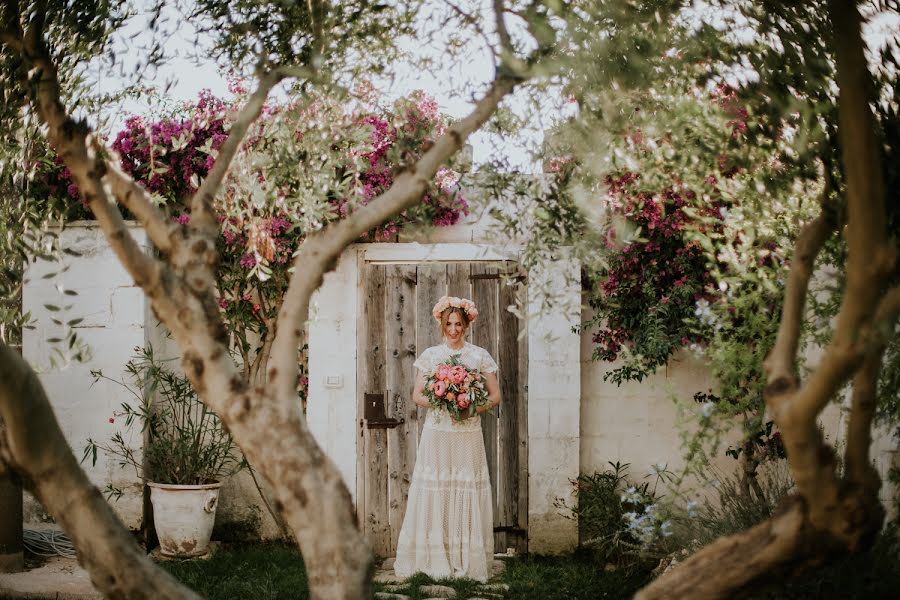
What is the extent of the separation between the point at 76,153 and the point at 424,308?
447cm

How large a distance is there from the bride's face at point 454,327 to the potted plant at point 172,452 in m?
1.94

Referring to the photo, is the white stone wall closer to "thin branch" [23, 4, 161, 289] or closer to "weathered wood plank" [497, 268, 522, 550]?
"weathered wood plank" [497, 268, 522, 550]

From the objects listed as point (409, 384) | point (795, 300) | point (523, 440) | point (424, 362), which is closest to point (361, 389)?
point (409, 384)

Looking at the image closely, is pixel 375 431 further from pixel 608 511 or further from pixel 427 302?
pixel 608 511

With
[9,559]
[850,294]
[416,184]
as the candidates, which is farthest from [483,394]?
[850,294]

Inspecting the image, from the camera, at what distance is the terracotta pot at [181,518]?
250 inches

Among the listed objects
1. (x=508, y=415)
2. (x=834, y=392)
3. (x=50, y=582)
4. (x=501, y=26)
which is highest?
(x=501, y=26)

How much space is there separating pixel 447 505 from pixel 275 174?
134 inches

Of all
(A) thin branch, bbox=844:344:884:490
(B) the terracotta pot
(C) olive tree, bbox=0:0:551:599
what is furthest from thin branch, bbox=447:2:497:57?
(B) the terracotta pot

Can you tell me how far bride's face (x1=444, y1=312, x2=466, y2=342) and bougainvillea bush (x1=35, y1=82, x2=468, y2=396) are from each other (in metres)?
0.81

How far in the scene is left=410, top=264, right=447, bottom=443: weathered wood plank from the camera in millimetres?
6883

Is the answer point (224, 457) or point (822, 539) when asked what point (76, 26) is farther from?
point (224, 457)

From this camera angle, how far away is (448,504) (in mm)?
6195

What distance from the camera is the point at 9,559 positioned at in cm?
580
